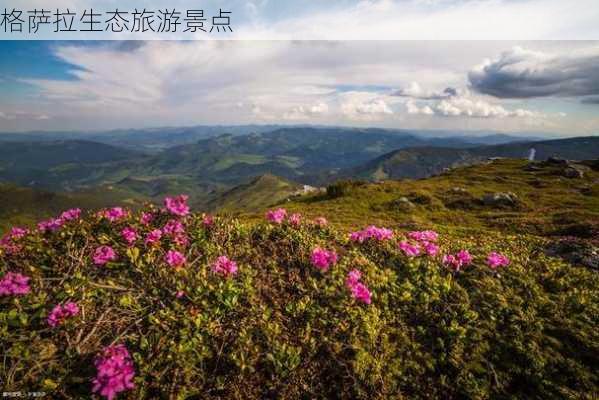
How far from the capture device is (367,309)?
663cm

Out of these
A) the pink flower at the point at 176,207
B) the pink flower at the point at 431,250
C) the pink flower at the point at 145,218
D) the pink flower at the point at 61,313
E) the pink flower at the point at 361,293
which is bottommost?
the pink flower at the point at 361,293

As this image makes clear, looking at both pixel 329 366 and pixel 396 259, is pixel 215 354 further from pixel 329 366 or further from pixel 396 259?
pixel 396 259

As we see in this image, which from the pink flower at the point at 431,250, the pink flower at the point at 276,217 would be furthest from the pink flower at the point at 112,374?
the pink flower at the point at 431,250

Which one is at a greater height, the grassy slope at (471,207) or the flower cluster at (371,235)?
the flower cluster at (371,235)

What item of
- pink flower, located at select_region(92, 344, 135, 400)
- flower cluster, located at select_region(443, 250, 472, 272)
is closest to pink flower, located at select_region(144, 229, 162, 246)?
pink flower, located at select_region(92, 344, 135, 400)

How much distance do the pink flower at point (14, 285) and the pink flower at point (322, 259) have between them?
515 centimetres

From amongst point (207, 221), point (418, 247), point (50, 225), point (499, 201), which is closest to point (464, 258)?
point (418, 247)

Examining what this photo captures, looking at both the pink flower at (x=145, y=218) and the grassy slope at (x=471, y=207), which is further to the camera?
the grassy slope at (x=471, y=207)

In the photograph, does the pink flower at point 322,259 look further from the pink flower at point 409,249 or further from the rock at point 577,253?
the rock at point 577,253

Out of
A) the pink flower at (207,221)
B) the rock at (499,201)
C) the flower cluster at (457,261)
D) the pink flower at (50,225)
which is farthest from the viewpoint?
the rock at (499,201)

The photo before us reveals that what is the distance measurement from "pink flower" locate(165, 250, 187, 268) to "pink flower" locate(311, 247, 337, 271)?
2732mm

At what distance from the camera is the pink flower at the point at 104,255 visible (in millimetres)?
6211

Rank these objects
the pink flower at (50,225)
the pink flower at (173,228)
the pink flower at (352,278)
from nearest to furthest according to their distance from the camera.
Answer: the pink flower at (352,278) → the pink flower at (50,225) → the pink flower at (173,228)

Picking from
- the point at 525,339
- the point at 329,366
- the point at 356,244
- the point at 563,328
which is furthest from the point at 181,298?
the point at 563,328
